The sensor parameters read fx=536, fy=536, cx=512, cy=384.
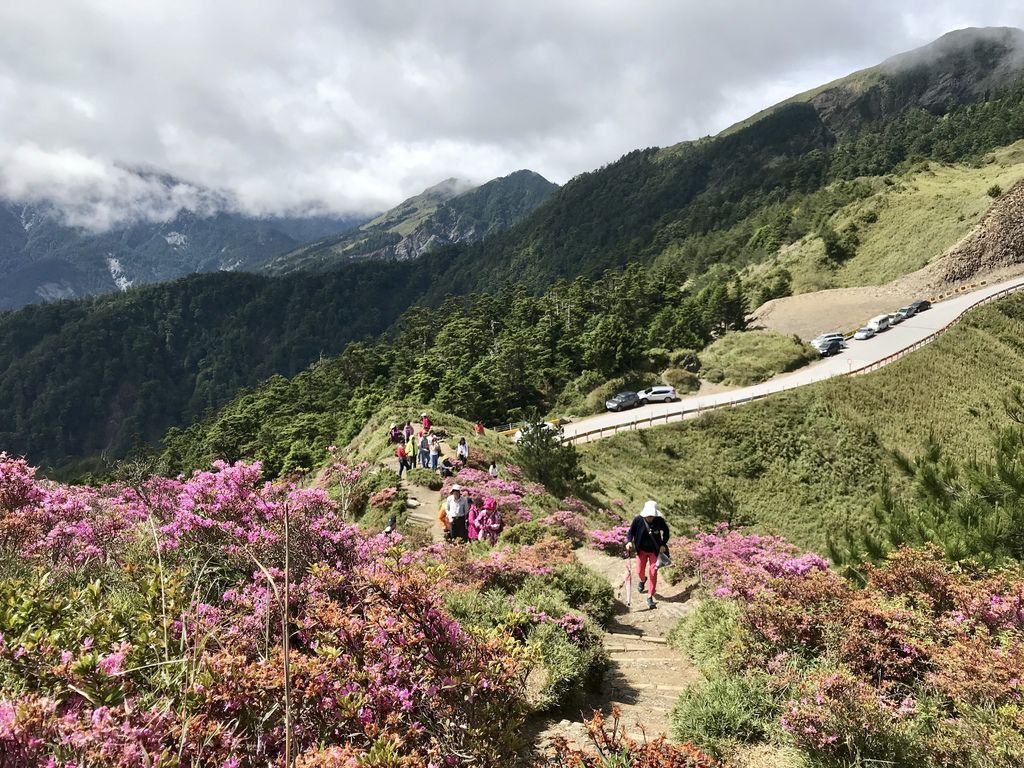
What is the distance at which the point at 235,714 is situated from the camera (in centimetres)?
259

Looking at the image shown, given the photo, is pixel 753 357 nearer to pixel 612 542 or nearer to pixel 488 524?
pixel 612 542

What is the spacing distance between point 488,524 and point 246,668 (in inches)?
301

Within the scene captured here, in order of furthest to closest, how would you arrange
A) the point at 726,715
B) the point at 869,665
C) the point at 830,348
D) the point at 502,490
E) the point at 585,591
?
the point at 830,348 < the point at 502,490 < the point at 585,591 < the point at 869,665 < the point at 726,715

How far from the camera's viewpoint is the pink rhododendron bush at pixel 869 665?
346 cm

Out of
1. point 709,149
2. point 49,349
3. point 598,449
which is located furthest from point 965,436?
point 49,349

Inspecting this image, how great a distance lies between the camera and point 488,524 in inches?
401

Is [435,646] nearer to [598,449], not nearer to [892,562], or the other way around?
[892,562]

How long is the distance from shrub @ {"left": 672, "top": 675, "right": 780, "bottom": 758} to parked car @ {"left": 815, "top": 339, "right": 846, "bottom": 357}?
4040cm

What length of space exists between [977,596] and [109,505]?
9.10 meters

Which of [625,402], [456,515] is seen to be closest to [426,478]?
[456,515]

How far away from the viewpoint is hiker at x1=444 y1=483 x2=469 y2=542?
10.4 m

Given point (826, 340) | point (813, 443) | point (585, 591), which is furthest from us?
point (826, 340)

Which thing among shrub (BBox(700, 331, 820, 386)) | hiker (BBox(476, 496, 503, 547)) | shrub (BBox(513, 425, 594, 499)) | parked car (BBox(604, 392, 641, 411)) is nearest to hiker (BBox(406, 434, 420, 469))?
shrub (BBox(513, 425, 594, 499))

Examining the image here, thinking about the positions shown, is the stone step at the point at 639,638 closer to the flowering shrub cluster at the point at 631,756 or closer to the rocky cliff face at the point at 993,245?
the flowering shrub cluster at the point at 631,756
